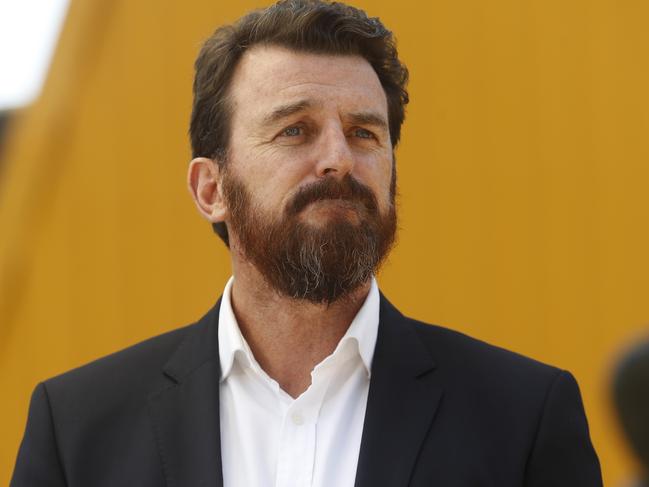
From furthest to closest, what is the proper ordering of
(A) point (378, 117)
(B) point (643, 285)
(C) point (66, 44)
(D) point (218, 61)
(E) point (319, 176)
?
(C) point (66, 44), (B) point (643, 285), (D) point (218, 61), (A) point (378, 117), (E) point (319, 176)

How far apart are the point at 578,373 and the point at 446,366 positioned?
3.61 ft

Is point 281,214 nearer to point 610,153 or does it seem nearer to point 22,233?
point 610,153

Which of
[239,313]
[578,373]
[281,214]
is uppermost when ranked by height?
[281,214]

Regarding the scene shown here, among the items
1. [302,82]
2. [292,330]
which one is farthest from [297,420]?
[302,82]

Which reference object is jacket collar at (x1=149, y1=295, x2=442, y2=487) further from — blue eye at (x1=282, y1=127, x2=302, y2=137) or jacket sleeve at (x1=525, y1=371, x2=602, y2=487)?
blue eye at (x1=282, y1=127, x2=302, y2=137)

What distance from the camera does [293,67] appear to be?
6.60ft

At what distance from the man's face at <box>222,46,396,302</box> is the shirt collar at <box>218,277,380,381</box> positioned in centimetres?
7

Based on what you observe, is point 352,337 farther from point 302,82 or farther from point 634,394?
point 634,394

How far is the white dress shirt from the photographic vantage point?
1721 mm

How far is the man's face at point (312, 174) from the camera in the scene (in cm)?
188

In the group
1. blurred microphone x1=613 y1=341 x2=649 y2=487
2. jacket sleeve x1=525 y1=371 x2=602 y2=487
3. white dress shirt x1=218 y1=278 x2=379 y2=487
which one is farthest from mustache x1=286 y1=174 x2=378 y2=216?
blurred microphone x1=613 y1=341 x2=649 y2=487

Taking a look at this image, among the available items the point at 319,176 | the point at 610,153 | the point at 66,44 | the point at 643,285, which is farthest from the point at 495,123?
the point at 66,44

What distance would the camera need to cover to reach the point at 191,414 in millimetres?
1833

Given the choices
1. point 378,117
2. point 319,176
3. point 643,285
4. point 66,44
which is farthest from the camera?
point 66,44
